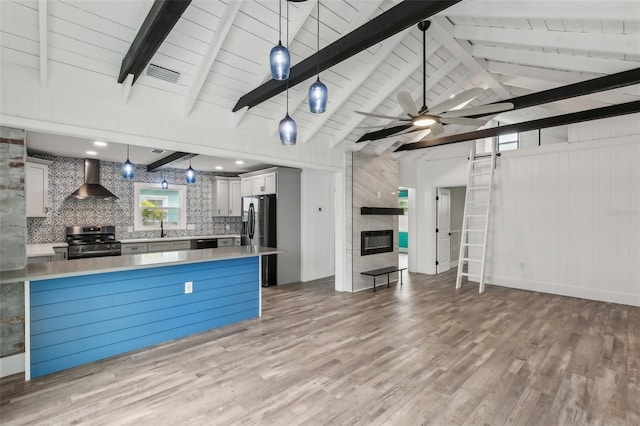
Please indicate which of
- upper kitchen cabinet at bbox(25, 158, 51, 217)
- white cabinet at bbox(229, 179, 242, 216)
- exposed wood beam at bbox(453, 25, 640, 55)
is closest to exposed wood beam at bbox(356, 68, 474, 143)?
exposed wood beam at bbox(453, 25, 640, 55)

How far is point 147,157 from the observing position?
227 inches

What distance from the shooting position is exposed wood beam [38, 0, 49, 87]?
2295 millimetres

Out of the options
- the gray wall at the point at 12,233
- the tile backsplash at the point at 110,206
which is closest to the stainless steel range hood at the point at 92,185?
the tile backsplash at the point at 110,206

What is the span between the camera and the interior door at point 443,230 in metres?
7.28

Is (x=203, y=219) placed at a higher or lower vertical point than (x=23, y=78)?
lower

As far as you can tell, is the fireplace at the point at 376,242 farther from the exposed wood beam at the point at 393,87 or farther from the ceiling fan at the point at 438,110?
the ceiling fan at the point at 438,110

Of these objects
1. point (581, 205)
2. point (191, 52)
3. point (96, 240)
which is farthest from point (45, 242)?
point (581, 205)

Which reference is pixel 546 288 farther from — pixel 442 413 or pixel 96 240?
pixel 96 240

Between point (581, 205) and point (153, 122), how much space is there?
6619 mm

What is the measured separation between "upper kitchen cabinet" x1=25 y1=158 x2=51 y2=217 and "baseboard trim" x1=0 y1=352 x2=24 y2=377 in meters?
2.99

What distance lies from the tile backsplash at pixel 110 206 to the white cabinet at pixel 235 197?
1.51ft

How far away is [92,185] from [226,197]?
2.65m

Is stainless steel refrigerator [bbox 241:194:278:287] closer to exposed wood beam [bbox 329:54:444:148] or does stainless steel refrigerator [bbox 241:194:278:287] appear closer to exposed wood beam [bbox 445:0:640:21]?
exposed wood beam [bbox 329:54:444:148]

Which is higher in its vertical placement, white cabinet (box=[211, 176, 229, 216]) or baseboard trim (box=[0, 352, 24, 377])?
white cabinet (box=[211, 176, 229, 216])
